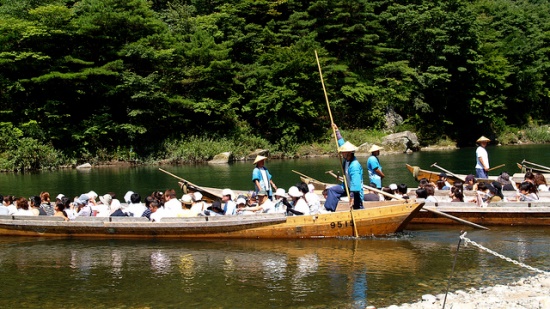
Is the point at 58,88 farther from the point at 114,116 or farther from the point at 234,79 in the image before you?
the point at 234,79

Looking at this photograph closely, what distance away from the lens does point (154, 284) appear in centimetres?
1069

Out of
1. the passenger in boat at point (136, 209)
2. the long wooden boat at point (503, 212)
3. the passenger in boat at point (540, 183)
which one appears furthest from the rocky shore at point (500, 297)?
the passenger in boat at point (136, 209)

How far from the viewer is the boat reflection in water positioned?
9.72 metres

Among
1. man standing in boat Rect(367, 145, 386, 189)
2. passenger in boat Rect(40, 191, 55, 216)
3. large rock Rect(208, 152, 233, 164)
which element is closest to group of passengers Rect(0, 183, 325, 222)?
passenger in boat Rect(40, 191, 55, 216)

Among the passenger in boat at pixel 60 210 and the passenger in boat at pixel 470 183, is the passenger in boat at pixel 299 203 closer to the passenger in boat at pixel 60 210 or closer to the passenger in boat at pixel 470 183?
the passenger in boat at pixel 470 183

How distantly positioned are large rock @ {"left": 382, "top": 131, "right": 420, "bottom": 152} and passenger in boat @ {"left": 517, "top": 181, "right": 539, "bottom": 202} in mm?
31141

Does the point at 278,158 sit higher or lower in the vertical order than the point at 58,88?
lower

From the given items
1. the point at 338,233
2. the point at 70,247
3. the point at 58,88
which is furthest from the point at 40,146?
the point at 338,233

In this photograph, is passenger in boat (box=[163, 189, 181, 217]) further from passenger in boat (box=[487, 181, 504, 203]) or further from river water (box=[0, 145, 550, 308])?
passenger in boat (box=[487, 181, 504, 203])

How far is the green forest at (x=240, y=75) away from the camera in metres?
40.0

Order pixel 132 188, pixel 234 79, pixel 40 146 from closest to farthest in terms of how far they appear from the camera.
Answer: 1. pixel 132 188
2. pixel 40 146
3. pixel 234 79

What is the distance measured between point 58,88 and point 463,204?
3409cm

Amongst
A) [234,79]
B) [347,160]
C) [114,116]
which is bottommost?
[347,160]

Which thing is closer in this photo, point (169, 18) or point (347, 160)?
point (347, 160)
